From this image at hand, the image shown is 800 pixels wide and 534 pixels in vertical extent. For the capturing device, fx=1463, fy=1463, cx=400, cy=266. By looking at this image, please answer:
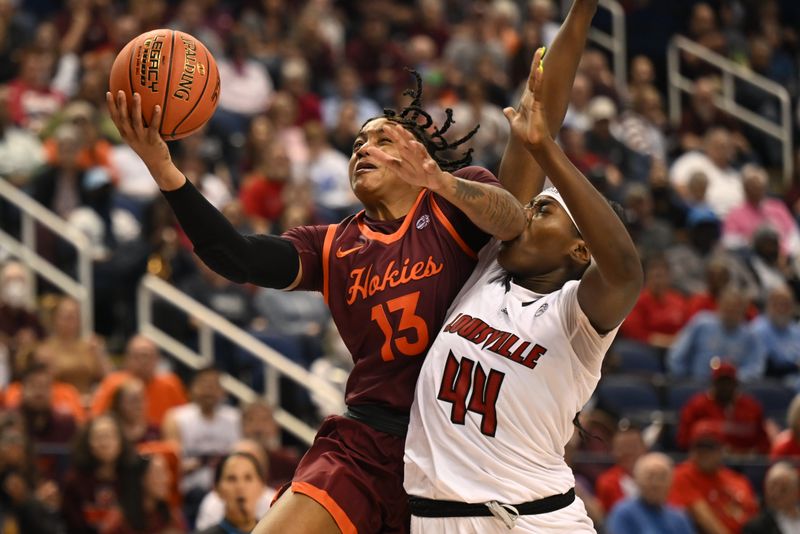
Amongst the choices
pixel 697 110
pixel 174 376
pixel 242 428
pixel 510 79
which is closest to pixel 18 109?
pixel 174 376

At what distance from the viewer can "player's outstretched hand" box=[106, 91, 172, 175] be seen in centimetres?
428

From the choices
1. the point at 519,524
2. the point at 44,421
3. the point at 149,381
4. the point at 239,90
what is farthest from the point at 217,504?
the point at 239,90

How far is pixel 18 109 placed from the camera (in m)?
11.8

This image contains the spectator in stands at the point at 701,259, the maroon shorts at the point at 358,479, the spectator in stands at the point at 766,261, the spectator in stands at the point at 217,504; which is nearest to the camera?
the maroon shorts at the point at 358,479

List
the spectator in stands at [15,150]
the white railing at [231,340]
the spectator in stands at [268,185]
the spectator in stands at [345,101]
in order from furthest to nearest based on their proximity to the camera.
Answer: the spectator in stands at [345,101] → the spectator in stands at [268,185] → the spectator in stands at [15,150] → the white railing at [231,340]

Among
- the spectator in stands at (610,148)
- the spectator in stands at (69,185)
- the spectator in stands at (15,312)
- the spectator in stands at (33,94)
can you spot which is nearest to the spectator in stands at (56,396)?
the spectator in stands at (15,312)

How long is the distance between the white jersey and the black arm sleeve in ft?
1.95

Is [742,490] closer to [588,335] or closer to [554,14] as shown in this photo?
[588,335]

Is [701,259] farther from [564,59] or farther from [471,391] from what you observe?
[471,391]

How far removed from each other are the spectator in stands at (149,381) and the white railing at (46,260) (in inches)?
24.4

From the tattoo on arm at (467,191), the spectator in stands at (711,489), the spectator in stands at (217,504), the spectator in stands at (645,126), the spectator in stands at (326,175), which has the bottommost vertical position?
the spectator in stands at (711,489)

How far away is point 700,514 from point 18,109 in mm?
6296

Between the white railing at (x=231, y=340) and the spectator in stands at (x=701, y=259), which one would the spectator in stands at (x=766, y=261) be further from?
the white railing at (x=231, y=340)

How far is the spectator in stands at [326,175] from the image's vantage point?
1242 cm
